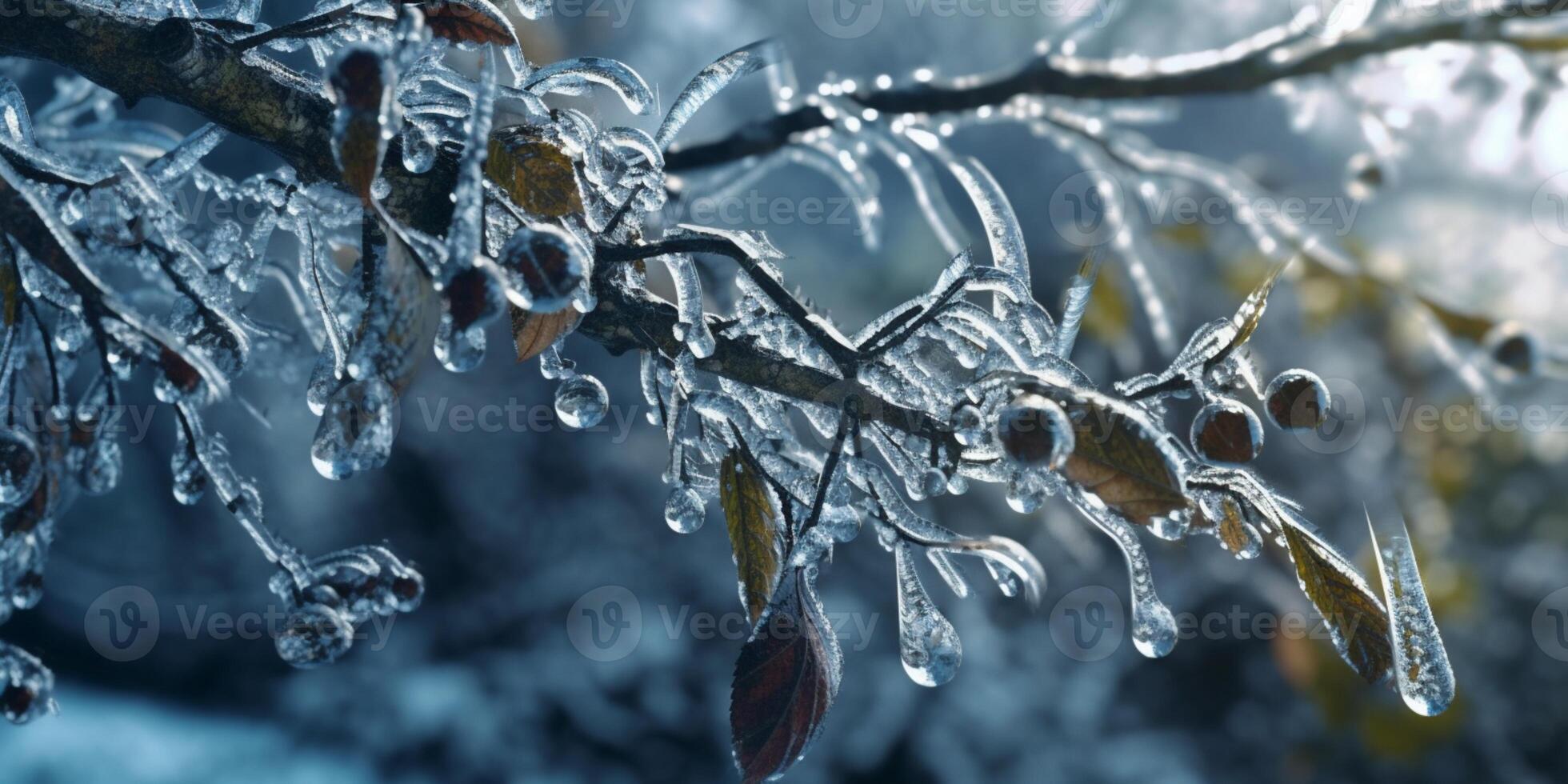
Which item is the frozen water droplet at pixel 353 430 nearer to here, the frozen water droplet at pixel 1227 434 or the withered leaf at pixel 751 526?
the withered leaf at pixel 751 526

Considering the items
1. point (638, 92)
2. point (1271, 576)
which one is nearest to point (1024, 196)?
point (1271, 576)

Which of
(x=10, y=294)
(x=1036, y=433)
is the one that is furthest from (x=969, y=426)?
(x=10, y=294)

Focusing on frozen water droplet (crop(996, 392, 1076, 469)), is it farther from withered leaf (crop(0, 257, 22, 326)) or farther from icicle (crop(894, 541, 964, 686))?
withered leaf (crop(0, 257, 22, 326))

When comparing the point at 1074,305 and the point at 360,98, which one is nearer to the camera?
the point at 360,98

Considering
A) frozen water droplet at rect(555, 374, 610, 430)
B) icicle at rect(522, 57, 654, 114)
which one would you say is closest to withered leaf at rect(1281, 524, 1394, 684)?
frozen water droplet at rect(555, 374, 610, 430)

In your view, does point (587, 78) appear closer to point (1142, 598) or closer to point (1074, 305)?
point (1074, 305)

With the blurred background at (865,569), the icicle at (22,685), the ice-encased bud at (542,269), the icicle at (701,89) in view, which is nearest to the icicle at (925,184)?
the icicle at (701,89)

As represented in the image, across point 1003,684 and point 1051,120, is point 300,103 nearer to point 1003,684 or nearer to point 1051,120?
point 1051,120
